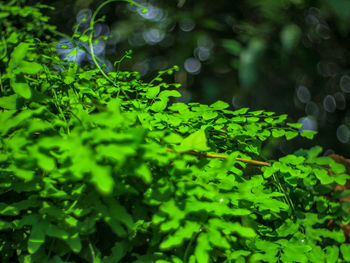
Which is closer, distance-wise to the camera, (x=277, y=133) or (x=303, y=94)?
(x=277, y=133)

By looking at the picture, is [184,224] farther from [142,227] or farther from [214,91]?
[214,91]

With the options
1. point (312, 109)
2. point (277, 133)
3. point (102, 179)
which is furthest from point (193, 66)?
point (102, 179)

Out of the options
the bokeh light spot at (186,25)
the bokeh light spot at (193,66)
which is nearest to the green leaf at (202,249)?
the bokeh light spot at (193,66)

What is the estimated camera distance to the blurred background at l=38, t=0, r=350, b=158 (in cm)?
296

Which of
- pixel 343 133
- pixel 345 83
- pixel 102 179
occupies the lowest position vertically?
pixel 343 133

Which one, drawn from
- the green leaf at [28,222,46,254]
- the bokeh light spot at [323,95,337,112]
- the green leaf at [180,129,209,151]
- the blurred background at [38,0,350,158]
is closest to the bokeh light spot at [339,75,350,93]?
the blurred background at [38,0,350,158]

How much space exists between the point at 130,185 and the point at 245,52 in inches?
76.6

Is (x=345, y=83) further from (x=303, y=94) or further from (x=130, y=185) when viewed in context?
(x=130, y=185)

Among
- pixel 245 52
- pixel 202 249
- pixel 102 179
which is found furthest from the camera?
pixel 245 52

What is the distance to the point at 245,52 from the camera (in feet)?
8.14

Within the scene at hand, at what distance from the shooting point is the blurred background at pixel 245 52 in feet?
9.70

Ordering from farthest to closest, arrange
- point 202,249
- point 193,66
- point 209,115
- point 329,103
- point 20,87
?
point 329,103 < point 193,66 < point 209,115 < point 20,87 < point 202,249

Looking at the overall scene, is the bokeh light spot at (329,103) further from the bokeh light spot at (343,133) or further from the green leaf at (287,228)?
the green leaf at (287,228)

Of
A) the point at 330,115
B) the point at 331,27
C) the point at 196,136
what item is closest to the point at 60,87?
the point at 196,136
